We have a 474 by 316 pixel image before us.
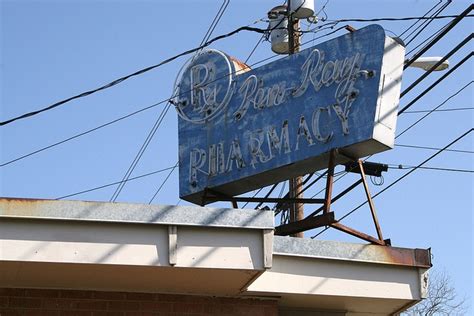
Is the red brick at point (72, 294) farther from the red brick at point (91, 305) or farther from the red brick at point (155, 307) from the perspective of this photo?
the red brick at point (155, 307)

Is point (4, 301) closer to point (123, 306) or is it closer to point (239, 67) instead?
point (123, 306)

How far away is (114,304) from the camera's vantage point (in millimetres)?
9023

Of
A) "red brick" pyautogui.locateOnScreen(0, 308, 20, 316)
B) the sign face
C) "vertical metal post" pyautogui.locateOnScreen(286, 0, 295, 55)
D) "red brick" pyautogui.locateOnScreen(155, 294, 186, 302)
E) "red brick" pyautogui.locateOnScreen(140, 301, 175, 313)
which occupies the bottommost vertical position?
"red brick" pyautogui.locateOnScreen(0, 308, 20, 316)

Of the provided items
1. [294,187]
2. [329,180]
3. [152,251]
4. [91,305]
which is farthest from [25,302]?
[294,187]

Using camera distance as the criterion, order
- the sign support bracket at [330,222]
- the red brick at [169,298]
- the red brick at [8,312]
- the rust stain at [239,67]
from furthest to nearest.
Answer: the rust stain at [239,67], the sign support bracket at [330,222], the red brick at [169,298], the red brick at [8,312]

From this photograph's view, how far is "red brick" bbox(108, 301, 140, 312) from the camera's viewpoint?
901 centimetres

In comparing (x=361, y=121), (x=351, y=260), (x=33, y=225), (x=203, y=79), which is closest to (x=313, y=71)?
(x=361, y=121)

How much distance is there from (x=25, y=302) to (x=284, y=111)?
506 centimetres

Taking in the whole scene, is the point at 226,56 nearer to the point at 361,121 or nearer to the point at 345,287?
the point at 361,121

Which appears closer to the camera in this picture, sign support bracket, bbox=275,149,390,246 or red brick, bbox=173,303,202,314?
red brick, bbox=173,303,202,314

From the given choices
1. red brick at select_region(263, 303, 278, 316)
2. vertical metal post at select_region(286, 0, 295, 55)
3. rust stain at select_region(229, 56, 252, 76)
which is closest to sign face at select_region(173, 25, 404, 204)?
rust stain at select_region(229, 56, 252, 76)

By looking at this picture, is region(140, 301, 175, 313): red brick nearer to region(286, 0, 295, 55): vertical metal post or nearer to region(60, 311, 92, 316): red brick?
region(60, 311, 92, 316): red brick

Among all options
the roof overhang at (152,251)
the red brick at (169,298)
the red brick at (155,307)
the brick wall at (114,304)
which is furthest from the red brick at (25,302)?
the red brick at (169,298)

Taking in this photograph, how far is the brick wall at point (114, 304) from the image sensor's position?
29.1ft
